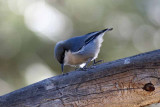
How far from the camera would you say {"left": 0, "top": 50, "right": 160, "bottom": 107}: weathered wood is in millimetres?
1700

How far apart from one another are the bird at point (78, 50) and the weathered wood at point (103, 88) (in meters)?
1.01

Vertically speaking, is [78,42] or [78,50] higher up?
[78,42]

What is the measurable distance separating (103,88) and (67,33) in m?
1.79

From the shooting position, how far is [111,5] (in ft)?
11.4

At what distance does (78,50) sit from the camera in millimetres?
2965

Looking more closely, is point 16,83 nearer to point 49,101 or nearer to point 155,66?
point 49,101

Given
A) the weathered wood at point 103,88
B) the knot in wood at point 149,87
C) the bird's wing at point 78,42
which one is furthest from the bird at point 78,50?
the knot in wood at point 149,87

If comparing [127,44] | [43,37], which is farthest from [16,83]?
[127,44]

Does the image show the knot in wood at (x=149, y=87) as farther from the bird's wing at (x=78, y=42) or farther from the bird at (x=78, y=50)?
the bird's wing at (x=78, y=42)

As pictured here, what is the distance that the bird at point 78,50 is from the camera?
2883 mm

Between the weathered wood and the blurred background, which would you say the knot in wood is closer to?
the weathered wood

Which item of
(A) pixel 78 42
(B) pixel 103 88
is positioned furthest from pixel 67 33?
(B) pixel 103 88

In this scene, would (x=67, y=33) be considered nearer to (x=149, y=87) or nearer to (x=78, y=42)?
(x=78, y=42)

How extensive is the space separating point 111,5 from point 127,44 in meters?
0.54
